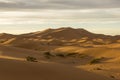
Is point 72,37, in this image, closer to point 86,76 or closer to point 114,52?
point 114,52

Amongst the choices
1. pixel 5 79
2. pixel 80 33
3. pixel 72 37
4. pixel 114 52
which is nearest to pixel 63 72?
pixel 5 79

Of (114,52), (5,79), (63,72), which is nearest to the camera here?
(5,79)

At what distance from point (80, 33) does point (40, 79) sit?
81888 mm

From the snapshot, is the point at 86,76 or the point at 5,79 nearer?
the point at 5,79

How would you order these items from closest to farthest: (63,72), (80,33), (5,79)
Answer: (5,79)
(63,72)
(80,33)

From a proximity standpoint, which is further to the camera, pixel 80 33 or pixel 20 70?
pixel 80 33

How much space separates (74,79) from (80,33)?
266 feet

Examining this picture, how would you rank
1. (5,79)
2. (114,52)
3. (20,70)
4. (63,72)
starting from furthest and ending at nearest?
(114,52) < (63,72) < (20,70) < (5,79)

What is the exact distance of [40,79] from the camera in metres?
9.87

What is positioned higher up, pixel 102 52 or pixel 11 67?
pixel 11 67


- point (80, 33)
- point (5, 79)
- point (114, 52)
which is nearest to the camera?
point (5, 79)

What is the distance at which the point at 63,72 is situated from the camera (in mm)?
11141

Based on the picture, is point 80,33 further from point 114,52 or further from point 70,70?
point 70,70

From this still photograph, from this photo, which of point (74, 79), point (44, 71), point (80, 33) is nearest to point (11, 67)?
point (44, 71)
